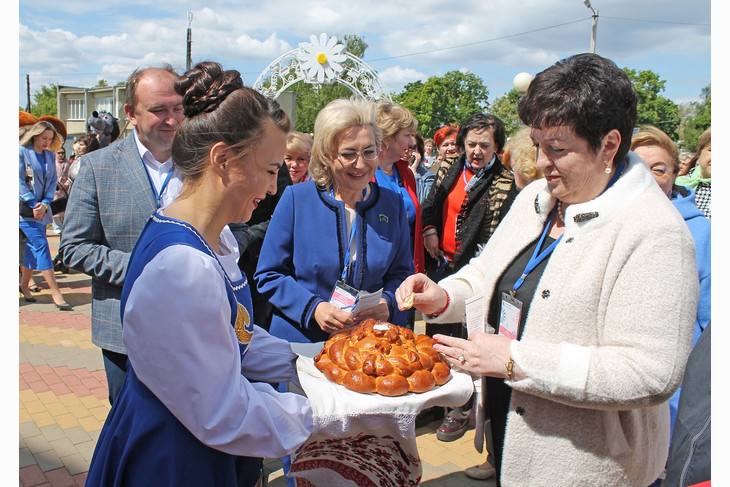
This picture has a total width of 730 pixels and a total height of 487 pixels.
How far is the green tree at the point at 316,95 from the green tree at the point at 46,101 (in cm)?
3668

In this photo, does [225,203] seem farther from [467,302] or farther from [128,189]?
[128,189]

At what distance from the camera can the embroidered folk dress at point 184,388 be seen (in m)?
1.33

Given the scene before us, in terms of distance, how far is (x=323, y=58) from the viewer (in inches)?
696

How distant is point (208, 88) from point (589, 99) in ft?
4.01

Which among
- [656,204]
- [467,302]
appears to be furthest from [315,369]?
[656,204]

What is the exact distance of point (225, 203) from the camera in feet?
5.33

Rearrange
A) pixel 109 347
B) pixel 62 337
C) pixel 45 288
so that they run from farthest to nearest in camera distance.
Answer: pixel 45 288
pixel 62 337
pixel 109 347

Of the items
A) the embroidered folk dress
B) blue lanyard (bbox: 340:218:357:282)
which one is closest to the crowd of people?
the embroidered folk dress

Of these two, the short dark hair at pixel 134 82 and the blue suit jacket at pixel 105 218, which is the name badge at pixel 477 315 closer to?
the blue suit jacket at pixel 105 218

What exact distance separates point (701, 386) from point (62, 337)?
6.55 meters

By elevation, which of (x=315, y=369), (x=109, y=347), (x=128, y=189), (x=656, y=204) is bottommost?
(x=109, y=347)

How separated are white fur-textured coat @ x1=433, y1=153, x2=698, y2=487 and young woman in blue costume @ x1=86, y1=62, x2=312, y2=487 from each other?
0.77 metres

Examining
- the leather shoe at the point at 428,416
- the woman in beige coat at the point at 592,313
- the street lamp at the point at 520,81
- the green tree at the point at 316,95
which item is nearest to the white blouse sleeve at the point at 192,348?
the woman in beige coat at the point at 592,313

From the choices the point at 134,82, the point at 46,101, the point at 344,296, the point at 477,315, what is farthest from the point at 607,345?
the point at 46,101
